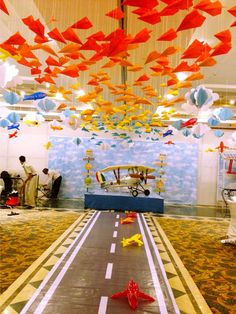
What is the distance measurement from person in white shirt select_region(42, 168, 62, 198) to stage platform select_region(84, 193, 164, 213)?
136 inches

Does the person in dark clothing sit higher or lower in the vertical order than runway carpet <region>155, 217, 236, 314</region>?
higher

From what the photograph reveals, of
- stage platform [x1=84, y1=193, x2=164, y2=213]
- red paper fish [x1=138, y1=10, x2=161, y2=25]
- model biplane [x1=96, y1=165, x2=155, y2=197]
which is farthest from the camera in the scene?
model biplane [x1=96, y1=165, x2=155, y2=197]

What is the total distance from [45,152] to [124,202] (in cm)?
586

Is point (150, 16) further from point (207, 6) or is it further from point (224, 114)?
point (224, 114)

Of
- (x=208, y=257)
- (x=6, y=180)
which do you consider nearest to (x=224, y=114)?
Result: (x=208, y=257)

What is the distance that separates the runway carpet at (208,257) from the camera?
387cm

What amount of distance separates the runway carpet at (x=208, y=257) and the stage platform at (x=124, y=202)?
1.24 meters

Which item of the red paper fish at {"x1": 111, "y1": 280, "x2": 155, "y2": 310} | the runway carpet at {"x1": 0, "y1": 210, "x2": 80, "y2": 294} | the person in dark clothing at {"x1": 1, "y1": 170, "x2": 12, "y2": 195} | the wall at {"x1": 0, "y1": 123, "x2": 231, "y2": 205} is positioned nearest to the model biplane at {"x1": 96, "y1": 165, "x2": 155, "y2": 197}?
the runway carpet at {"x1": 0, "y1": 210, "x2": 80, "y2": 294}

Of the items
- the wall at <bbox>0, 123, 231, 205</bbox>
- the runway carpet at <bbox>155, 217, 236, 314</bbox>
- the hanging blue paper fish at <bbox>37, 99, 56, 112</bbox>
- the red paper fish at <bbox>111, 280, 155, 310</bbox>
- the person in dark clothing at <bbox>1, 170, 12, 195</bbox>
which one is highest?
the hanging blue paper fish at <bbox>37, 99, 56, 112</bbox>

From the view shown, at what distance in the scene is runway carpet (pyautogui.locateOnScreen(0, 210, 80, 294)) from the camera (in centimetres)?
459

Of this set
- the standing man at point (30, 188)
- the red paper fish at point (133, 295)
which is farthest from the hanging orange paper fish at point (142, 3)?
the standing man at point (30, 188)

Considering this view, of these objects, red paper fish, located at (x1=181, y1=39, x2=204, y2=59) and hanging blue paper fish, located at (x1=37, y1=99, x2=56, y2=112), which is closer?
red paper fish, located at (x1=181, y1=39, x2=204, y2=59)

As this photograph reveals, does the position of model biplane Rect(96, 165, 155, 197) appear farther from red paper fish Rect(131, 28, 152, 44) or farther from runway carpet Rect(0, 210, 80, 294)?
red paper fish Rect(131, 28, 152, 44)

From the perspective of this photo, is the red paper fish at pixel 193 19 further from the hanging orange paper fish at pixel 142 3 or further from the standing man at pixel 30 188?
the standing man at pixel 30 188
